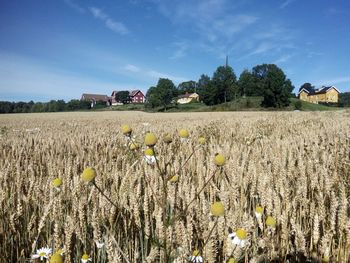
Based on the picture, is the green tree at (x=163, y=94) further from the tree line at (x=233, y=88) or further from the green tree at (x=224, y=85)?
the green tree at (x=224, y=85)

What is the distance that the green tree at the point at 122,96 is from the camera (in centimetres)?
13025

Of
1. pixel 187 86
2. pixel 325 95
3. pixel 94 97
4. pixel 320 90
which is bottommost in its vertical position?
pixel 325 95

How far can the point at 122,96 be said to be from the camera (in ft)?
427

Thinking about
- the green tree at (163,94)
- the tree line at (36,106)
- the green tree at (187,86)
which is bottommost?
the tree line at (36,106)

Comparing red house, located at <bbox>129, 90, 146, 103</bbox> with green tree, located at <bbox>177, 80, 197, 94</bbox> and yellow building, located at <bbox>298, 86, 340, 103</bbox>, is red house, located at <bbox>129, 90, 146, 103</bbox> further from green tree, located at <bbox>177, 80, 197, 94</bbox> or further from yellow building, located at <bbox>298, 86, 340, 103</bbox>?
yellow building, located at <bbox>298, 86, 340, 103</bbox>

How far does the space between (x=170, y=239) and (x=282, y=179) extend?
1.03 m

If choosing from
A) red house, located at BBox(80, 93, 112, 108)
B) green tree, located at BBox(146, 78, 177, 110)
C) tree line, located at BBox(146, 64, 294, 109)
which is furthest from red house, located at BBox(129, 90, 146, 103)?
green tree, located at BBox(146, 78, 177, 110)

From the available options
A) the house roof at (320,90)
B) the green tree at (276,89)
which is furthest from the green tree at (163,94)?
the house roof at (320,90)

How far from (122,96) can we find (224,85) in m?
58.1

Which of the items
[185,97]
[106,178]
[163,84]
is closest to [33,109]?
[163,84]

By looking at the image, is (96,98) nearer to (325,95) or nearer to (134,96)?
(134,96)

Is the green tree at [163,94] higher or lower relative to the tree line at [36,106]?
higher

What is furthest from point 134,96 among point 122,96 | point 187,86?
point 187,86

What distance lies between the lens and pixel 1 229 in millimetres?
1637
